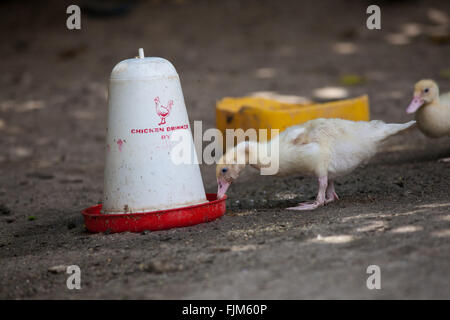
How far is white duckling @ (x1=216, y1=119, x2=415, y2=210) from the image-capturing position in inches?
175

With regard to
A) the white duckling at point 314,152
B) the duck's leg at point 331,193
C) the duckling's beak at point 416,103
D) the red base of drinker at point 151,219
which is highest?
the duckling's beak at point 416,103

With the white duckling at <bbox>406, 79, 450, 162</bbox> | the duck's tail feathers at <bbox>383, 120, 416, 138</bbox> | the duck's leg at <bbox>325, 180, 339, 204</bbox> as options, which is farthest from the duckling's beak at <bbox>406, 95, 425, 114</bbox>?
the duck's leg at <bbox>325, 180, 339, 204</bbox>

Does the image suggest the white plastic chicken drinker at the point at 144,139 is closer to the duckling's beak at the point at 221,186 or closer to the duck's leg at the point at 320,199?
the duckling's beak at the point at 221,186

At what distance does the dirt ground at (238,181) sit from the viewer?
317 cm

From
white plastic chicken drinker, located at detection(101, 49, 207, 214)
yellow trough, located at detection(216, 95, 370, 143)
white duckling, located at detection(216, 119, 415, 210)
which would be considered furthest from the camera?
yellow trough, located at detection(216, 95, 370, 143)

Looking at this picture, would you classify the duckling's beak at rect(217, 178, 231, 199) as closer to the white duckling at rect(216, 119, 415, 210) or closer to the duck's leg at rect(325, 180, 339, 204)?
the white duckling at rect(216, 119, 415, 210)

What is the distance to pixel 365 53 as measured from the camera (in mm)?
10703

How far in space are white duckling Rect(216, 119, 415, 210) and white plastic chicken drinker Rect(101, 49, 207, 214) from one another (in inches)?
17.3

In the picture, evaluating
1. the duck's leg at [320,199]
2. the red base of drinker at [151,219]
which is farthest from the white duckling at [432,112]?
the red base of drinker at [151,219]

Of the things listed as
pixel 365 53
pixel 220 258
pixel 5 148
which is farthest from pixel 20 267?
pixel 365 53

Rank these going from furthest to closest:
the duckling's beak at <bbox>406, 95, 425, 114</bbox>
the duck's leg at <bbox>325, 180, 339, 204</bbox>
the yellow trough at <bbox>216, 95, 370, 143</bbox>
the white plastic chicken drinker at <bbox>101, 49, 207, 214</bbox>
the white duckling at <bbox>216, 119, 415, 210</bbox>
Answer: the yellow trough at <bbox>216, 95, 370, 143</bbox> → the duckling's beak at <bbox>406, 95, 425, 114</bbox> → the duck's leg at <bbox>325, 180, 339, 204</bbox> → the white duckling at <bbox>216, 119, 415, 210</bbox> → the white plastic chicken drinker at <bbox>101, 49, 207, 214</bbox>

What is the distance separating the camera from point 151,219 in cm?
417

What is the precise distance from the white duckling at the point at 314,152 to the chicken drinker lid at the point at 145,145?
407 millimetres

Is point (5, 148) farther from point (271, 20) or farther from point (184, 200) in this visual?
point (271, 20)
